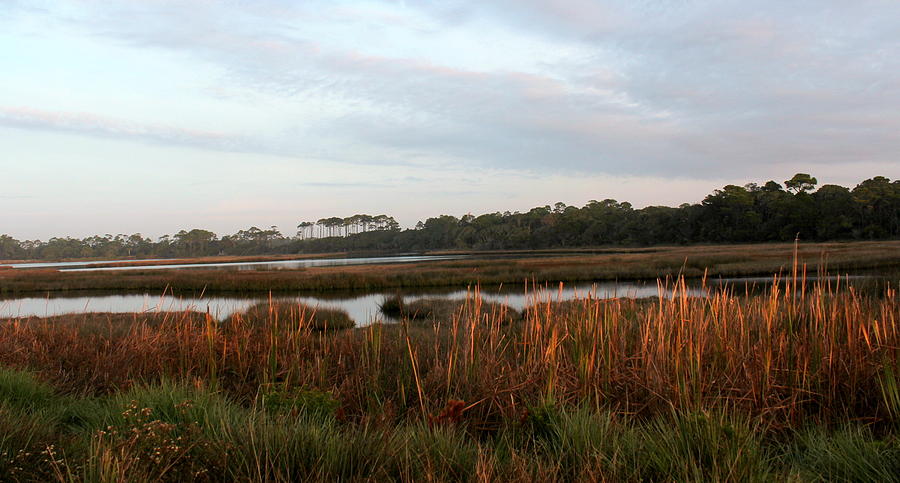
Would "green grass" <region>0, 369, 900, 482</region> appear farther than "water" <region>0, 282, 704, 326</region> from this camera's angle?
No

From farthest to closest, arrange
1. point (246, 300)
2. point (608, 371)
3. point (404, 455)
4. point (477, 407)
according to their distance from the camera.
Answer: point (246, 300) → point (608, 371) → point (477, 407) → point (404, 455)

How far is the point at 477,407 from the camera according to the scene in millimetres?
5191

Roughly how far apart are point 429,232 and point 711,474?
160838 millimetres

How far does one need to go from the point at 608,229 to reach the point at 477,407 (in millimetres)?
109823

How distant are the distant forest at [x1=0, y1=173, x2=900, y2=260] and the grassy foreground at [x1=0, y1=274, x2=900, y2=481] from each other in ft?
259

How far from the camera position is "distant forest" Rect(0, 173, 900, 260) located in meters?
72.1

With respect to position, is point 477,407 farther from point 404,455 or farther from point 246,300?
point 246,300

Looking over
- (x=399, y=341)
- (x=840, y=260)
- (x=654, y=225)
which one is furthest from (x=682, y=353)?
(x=654, y=225)

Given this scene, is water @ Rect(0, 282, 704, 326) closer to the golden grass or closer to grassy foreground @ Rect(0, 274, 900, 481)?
the golden grass

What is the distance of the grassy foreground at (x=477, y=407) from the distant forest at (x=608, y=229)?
259 feet

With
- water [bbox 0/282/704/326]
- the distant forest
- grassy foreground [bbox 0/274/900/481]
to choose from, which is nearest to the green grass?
grassy foreground [bbox 0/274/900/481]

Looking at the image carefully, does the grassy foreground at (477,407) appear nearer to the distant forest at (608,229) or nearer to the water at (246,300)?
the water at (246,300)

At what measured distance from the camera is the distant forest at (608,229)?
2840 inches

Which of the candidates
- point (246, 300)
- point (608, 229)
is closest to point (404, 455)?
point (246, 300)
